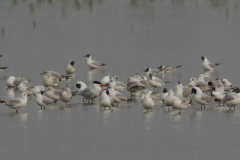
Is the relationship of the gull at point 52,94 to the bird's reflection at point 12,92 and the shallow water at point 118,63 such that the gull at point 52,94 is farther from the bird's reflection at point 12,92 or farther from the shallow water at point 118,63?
the bird's reflection at point 12,92

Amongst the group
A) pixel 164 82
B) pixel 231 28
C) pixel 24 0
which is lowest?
pixel 164 82

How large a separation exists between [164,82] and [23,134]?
1089 cm

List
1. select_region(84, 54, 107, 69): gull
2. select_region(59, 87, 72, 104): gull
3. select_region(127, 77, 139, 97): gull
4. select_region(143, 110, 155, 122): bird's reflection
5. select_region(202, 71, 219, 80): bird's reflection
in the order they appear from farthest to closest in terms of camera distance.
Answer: select_region(84, 54, 107, 69): gull
select_region(202, 71, 219, 80): bird's reflection
select_region(127, 77, 139, 97): gull
select_region(59, 87, 72, 104): gull
select_region(143, 110, 155, 122): bird's reflection

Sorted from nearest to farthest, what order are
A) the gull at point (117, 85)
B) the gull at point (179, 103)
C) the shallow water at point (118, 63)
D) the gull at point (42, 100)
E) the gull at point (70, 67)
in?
the shallow water at point (118, 63) → the gull at point (179, 103) → the gull at point (42, 100) → the gull at point (117, 85) → the gull at point (70, 67)

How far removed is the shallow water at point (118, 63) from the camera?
1645 cm

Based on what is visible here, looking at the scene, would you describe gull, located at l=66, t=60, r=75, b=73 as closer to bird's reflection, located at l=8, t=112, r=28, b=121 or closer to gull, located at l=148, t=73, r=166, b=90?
gull, located at l=148, t=73, r=166, b=90

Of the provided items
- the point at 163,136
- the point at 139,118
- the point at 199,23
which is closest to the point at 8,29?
the point at 199,23

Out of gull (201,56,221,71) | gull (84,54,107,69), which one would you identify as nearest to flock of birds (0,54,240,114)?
A: gull (201,56,221,71)

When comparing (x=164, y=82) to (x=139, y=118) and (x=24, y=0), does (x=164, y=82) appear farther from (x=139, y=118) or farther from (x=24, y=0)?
(x=24, y=0)

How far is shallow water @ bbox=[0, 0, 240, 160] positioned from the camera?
54.0 ft

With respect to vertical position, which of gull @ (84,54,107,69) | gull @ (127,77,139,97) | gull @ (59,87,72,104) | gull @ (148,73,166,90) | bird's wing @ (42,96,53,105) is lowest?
bird's wing @ (42,96,53,105)

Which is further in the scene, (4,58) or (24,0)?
(24,0)

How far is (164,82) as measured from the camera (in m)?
27.6

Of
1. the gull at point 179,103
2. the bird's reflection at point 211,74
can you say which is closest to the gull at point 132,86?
the gull at point 179,103
